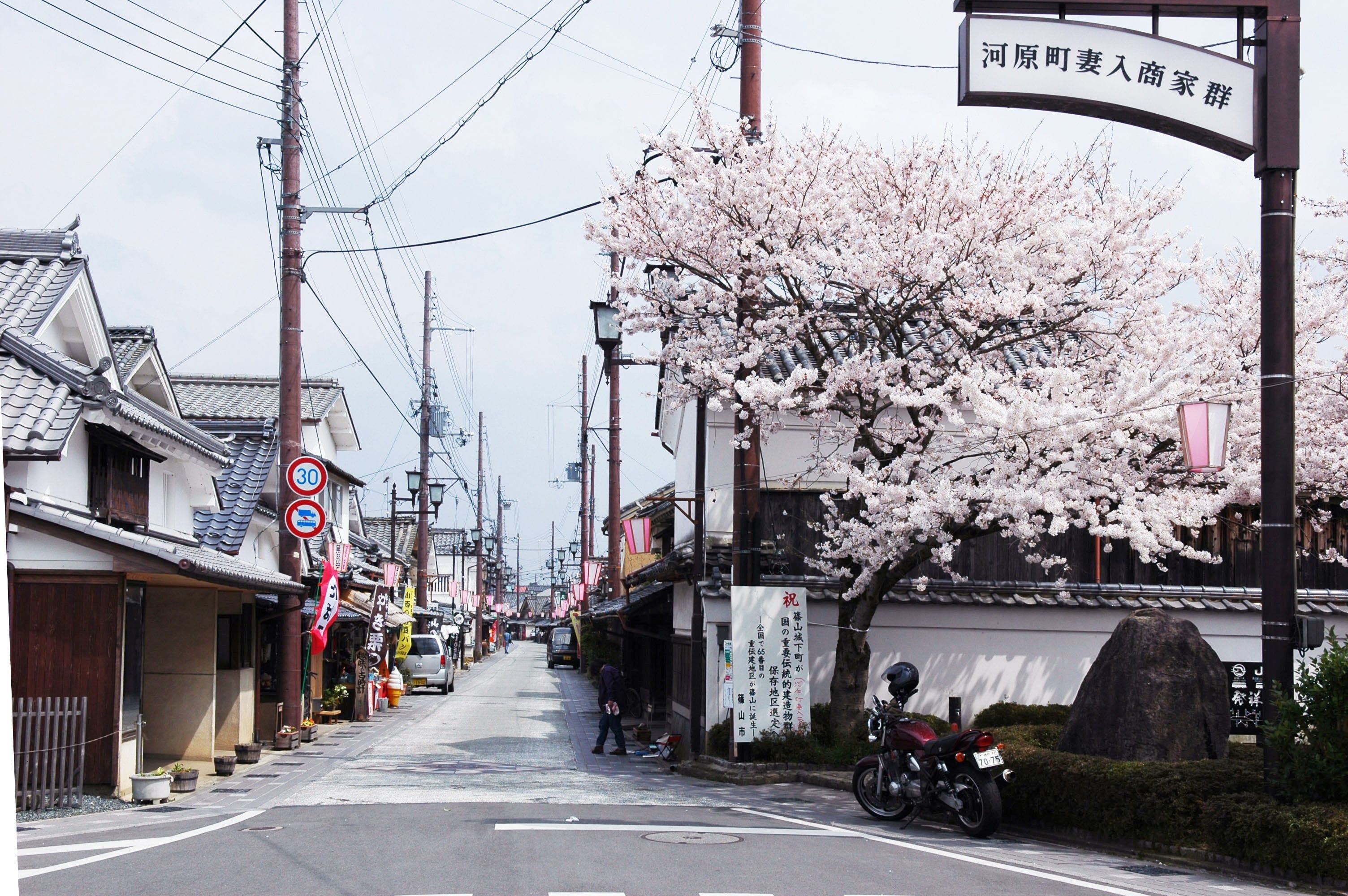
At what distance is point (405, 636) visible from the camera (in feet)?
128

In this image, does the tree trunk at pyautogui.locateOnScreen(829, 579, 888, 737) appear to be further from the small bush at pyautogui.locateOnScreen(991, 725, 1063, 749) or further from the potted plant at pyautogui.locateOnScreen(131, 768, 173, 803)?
the potted plant at pyautogui.locateOnScreen(131, 768, 173, 803)

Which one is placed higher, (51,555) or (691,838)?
(51,555)

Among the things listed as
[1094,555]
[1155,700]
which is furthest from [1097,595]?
[1155,700]

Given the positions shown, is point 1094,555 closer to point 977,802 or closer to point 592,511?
point 977,802

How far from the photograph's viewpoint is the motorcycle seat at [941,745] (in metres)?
12.7

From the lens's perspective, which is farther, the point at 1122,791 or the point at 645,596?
the point at 645,596

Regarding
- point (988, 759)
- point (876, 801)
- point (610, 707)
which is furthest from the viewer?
point (610, 707)

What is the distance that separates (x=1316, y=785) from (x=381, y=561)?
38.0 m

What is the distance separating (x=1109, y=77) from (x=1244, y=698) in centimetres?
1339

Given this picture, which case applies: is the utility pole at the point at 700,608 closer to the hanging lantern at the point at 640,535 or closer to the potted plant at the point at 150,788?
the hanging lantern at the point at 640,535

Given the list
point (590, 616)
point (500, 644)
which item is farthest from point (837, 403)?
point (500, 644)

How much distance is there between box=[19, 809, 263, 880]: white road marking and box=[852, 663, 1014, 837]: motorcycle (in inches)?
279

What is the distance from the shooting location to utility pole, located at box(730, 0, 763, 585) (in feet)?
63.4

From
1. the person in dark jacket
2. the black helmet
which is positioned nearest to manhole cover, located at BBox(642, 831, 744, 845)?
the black helmet
